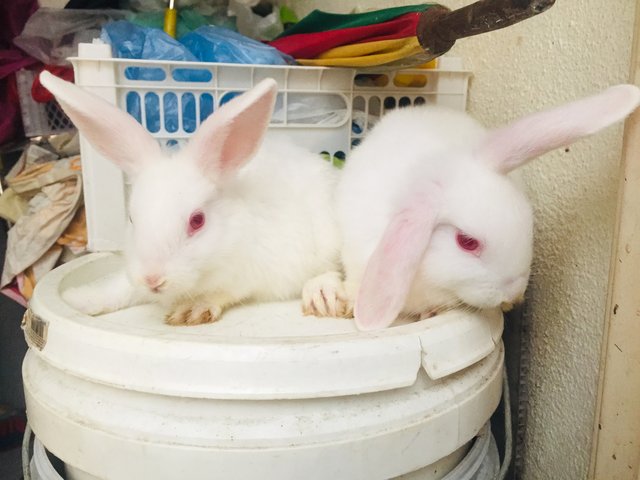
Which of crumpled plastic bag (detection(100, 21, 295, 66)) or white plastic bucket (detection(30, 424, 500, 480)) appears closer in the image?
white plastic bucket (detection(30, 424, 500, 480))

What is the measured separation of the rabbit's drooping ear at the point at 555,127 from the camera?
2.35 ft

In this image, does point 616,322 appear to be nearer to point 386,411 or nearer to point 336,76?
point 386,411

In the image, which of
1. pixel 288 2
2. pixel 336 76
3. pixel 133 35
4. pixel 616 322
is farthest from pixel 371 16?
pixel 288 2

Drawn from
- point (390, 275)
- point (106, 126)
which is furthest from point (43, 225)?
point (390, 275)

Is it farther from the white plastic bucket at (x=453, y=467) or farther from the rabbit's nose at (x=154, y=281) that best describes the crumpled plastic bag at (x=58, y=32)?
the white plastic bucket at (x=453, y=467)

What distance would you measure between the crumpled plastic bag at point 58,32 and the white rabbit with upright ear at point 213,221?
103 centimetres

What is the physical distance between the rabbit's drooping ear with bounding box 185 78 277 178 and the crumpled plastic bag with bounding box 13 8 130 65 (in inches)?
43.8

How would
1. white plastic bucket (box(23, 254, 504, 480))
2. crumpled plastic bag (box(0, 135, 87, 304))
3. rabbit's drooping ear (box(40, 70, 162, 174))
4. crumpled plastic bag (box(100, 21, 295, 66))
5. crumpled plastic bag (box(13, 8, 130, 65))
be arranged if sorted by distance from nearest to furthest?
white plastic bucket (box(23, 254, 504, 480)) → rabbit's drooping ear (box(40, 70, 162, 174)) → crumpled plastic bag (box(100, 21, 295, 66)) → crumpled plastic bag (box(0, 135, 87, 304)) → crumpled plastic bag (box(13, 8, 130, 65))

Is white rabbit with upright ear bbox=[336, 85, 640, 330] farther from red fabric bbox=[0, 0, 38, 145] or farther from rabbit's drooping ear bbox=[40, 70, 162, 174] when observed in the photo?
red fabric bbox=[0, 0, 38, 145]

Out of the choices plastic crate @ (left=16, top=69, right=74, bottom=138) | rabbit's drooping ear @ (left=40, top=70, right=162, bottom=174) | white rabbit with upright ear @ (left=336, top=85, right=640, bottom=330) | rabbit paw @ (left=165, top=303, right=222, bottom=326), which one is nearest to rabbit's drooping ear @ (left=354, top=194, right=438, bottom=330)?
white rabbit with upright ear @ (left=336, top=85, right=640, bottom=330)

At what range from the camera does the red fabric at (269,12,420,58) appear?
1051 millimetres

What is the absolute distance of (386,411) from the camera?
667 mm

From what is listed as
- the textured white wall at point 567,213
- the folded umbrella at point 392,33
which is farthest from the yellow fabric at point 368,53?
the textured white wall at point 567,213

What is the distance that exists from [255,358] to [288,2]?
178cm
